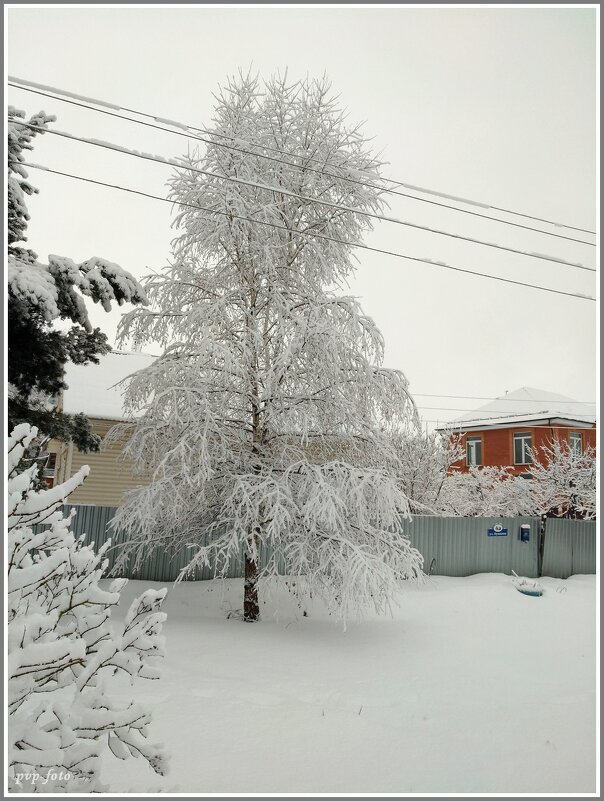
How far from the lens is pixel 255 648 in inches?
289

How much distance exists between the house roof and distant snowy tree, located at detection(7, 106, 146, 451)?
22545 millimetres

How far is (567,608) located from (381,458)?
Answer: 5868 mm

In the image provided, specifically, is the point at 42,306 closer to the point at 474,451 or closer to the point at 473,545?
the point at 473,545

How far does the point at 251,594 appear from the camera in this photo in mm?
8828

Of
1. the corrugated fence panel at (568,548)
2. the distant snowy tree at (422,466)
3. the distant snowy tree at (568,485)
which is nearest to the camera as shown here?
the corrugated fence panel at (568,548)

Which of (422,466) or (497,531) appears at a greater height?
(422,466)

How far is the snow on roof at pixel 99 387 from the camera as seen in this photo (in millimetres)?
14523

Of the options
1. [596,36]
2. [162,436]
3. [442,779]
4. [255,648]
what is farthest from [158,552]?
[596,36]

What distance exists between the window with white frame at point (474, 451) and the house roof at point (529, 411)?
819mm

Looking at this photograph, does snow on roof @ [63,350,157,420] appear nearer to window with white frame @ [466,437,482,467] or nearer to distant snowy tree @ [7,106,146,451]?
distant snowy tree @ [7,106,146,451]

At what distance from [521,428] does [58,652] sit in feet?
95.9

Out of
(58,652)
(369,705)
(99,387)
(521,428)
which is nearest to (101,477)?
(99,387)

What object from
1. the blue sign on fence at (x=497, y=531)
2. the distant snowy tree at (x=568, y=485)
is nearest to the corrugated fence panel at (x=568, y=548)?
the blue sign on fence at (x=497, y=531)

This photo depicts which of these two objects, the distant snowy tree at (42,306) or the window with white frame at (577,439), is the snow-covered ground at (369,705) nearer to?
the distant snowy tree at (42,306)
